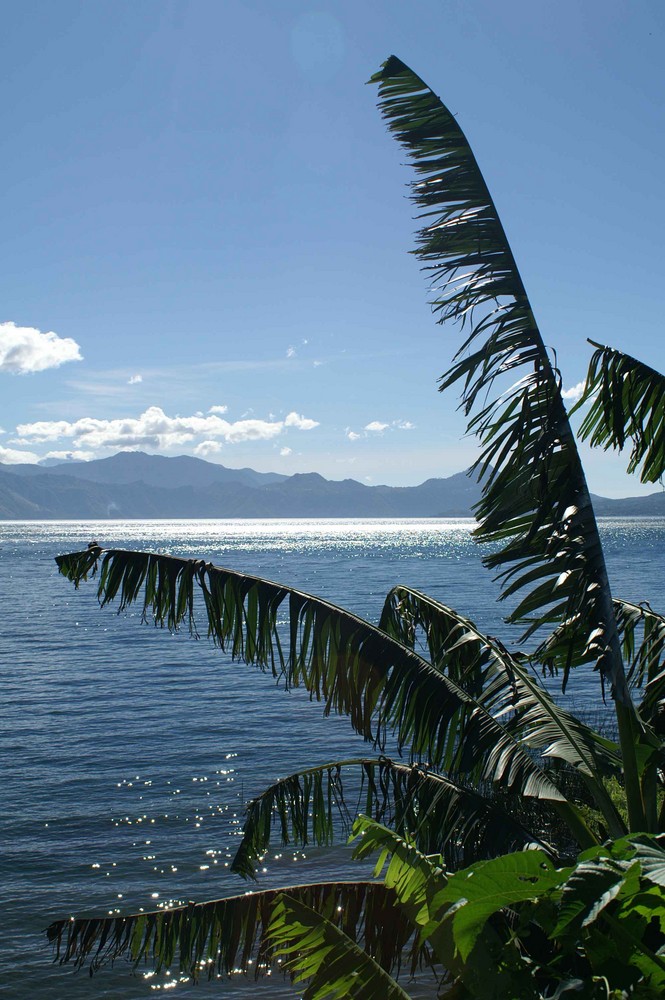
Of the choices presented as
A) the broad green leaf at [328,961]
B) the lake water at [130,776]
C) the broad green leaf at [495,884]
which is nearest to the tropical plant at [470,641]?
the broad green leaf at [328,961]

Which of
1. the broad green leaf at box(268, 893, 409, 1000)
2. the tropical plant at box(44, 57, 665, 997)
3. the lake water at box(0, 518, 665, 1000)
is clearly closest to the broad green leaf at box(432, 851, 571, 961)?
the broad green leaf at box(268, 893, 409, 1000)

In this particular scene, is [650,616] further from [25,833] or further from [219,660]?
[219,660]

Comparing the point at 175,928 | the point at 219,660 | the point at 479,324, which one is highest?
the point at 479,324

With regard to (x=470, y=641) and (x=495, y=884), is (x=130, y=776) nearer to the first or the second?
(x=470, y=641)

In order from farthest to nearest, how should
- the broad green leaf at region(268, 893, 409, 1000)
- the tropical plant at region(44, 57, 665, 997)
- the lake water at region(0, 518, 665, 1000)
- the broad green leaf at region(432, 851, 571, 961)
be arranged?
the lake water at region(0, 518, 665, 1000)
the tropical plant at region(44, 57, 665, 997)
the broad green leaf at region(268, 893, 409, 1000)
the broad green leaf at region(432, 851, 571, 961)

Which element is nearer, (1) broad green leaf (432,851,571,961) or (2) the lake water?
(1) broad green leaf (432,851,571,961)

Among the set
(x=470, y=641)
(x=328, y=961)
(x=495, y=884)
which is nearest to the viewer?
(x=495, y=884)

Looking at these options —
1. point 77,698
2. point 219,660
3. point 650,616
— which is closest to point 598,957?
point 650,616

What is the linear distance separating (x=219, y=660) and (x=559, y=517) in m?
40.8

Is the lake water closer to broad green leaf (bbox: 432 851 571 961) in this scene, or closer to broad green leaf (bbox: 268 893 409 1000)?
broad green leaf (bbox: 268 893 409 1000)

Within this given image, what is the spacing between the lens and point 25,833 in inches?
740

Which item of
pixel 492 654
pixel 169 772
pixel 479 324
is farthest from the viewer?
pixel 169 772

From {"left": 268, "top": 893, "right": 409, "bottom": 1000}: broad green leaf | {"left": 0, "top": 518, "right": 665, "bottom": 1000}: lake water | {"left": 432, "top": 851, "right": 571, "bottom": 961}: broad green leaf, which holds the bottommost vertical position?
{"left": 0, "top": 518, "right": 665, "bottom": 1000}: lake water

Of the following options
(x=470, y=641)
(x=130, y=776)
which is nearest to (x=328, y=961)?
(x=470, y=641)
